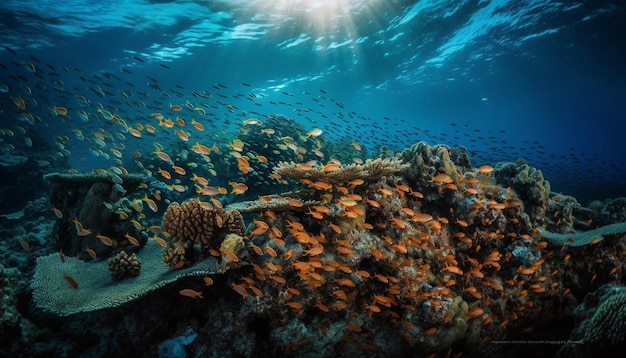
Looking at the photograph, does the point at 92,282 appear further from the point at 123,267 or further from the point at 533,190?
the point at 533,190

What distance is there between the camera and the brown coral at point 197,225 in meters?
5.19

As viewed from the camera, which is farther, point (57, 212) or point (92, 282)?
point (57, 212)

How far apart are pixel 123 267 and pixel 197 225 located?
1772mm

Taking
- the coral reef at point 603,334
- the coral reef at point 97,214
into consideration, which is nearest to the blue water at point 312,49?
the coral reef at point 97,214

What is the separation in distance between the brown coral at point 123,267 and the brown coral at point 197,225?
99cm

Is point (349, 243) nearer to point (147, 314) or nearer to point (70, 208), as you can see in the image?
point (147, 314)

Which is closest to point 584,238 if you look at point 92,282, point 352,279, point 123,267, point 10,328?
point 352,279

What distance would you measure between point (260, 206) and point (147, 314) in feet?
9.01

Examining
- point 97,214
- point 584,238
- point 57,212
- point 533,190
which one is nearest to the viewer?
point 584,238

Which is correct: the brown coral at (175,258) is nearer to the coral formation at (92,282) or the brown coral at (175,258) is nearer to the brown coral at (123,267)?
the coral formation at (92,282)

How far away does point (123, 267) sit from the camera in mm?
5402

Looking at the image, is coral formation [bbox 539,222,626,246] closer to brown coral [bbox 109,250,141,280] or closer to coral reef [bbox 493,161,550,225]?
coral reef [bbox 493,161,550,225]

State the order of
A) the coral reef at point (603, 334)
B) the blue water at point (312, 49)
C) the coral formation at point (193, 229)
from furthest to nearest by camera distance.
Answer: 1. the blue water at point (312, 49)
2. the coral formation at point (193, 229)
3. the coral reef at point (603, 334)

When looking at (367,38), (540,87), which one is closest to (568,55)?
(540,87)
